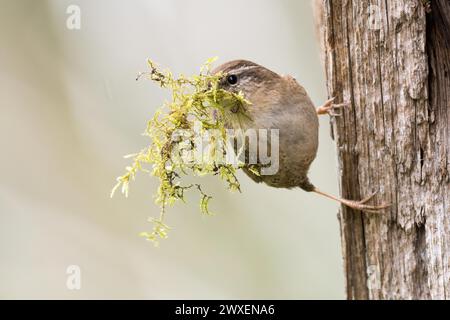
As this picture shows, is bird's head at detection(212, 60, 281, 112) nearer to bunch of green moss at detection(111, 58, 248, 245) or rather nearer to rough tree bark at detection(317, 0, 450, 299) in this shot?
bunch of green moss at detection(111, 58, 248, 245)

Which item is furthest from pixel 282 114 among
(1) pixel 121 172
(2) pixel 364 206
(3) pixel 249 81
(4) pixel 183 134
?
(1) pixel 121 172

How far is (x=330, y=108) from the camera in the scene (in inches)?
133

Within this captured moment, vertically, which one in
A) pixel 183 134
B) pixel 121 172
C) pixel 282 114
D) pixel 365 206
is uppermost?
pixel 121 172

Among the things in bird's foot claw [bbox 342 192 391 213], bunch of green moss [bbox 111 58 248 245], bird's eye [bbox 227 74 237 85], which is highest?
bird's eye [bbox 227 74 237 85]

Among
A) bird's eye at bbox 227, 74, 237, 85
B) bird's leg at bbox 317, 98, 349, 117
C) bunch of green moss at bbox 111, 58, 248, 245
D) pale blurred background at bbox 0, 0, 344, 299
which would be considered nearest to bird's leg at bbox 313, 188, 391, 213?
bird's leg at bbox 317, 98, 349, 117

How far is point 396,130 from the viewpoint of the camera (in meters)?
3.16

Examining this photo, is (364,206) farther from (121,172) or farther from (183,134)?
(121,172)

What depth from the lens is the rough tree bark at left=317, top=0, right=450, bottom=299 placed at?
3.05 metres

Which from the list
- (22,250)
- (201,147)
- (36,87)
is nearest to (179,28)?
(36,87)

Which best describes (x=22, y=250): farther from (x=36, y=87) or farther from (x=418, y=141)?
(x=418, y=141)

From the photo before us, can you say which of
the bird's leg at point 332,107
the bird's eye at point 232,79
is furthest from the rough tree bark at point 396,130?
the bird's eye at point 232,79

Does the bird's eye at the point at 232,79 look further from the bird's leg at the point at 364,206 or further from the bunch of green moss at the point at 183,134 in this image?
the bird's leg at the point at 364,206

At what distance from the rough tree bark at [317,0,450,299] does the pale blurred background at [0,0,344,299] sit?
3030 millimetres

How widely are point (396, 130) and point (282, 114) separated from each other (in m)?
0.67
